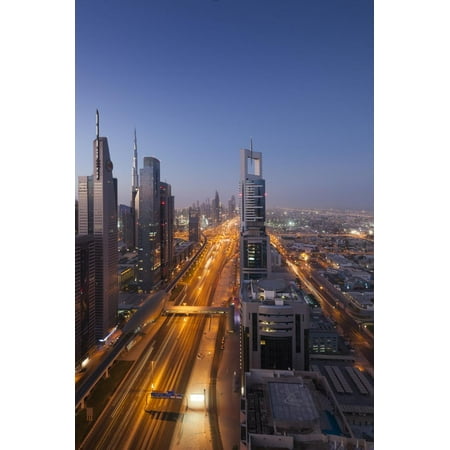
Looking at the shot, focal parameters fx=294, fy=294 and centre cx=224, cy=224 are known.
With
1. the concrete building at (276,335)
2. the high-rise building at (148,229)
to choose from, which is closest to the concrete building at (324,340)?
the concrete building at (276,335)

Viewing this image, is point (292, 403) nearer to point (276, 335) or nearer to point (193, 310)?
point (276, 335)

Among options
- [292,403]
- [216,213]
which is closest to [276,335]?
[292,403]

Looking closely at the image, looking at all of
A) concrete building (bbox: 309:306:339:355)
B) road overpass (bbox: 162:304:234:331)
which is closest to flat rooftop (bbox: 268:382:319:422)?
concrete building (bbox: 309:306:339:355)

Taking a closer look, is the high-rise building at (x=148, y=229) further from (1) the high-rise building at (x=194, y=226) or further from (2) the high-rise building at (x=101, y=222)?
(1) the high-rise building at (x=194, y=226)

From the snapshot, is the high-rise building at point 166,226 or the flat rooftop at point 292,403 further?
the high-rise building at point 166,226

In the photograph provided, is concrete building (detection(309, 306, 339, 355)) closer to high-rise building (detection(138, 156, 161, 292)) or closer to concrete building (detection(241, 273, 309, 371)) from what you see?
concrete building (detection(241, 273, 309, 371))

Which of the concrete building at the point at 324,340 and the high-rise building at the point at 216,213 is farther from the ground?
the high-rise building at the point at 216,213
